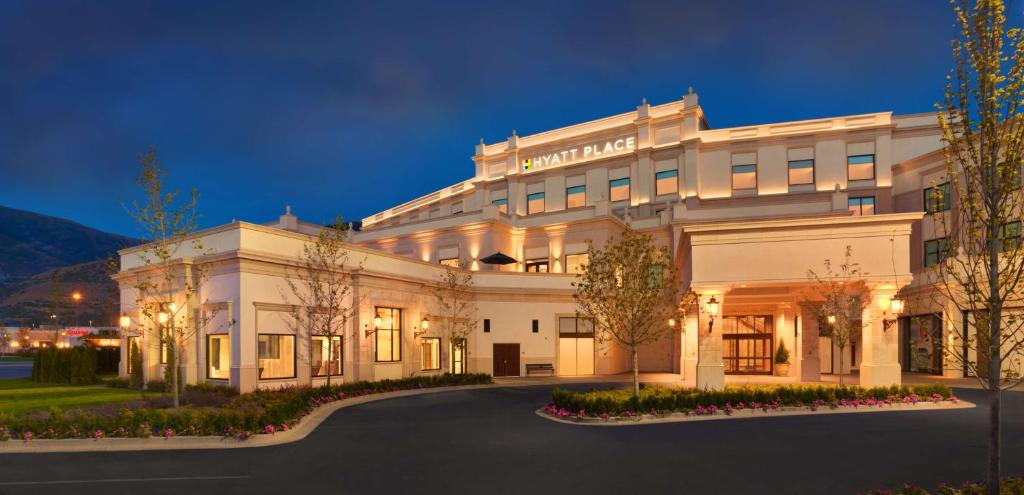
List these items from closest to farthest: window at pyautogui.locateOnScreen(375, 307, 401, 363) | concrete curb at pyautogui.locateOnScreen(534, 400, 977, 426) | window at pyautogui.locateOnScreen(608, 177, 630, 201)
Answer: concrete curb at pyautogui.locateOnScreen(534, 400, 977, 426) < window at pyautogui.locateOnScreen(375, 307, 401, 363) < window at pyautogui.locateOnScreen(608, 177, 630, 201)

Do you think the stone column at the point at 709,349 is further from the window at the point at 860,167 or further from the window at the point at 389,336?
the window at the point at 860,167

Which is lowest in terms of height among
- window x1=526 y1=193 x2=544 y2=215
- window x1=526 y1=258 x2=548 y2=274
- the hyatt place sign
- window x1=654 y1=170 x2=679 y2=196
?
window x1=526 y1=258 x2=548 y2=274

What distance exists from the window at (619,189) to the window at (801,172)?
474 inches

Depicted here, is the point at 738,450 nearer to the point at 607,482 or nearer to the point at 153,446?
the point at 607,482

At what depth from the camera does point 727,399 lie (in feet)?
63.6

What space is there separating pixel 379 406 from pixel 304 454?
29.2 ft

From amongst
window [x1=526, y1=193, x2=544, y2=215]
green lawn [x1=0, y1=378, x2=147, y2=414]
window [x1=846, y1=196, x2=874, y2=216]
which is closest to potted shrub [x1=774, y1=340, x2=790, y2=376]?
window [x1=846, y1=196, x2=874, y2=216]

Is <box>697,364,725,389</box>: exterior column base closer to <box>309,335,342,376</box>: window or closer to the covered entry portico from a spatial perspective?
the covered entry portico

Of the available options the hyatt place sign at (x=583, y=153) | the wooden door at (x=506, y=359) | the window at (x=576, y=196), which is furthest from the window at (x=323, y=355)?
the hyatt place sign at (x=583, y=153)

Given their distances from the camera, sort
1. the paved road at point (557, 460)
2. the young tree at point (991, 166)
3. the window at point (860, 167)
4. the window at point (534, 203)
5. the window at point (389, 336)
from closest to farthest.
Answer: the young tree at point (991, 166), the paved road at point (557, 460), the window at point (389, 336), the window at point (860, 167), the window at point (534, 203)

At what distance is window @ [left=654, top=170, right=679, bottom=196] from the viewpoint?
45.6 metres

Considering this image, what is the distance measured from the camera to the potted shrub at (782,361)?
34094 millimetres

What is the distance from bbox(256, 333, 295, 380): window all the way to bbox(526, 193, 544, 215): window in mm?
28797

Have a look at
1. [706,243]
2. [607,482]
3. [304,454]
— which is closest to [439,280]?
[706,243]
